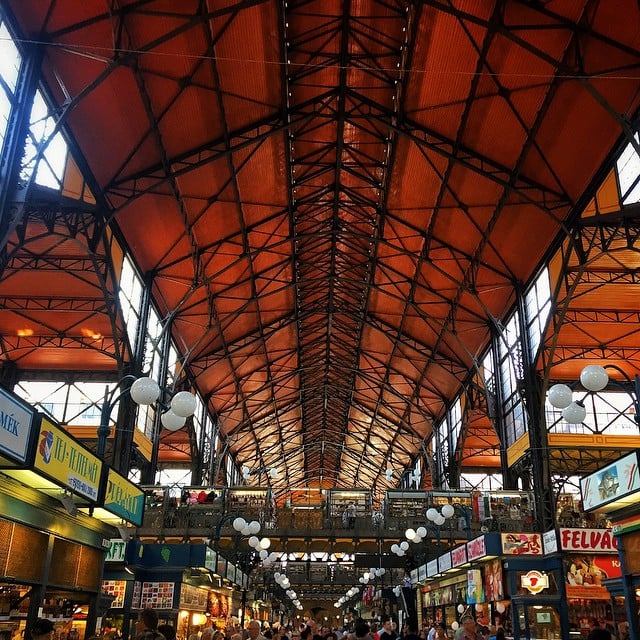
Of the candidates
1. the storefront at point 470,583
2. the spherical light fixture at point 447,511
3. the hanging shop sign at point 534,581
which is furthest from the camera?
the spherical light fixture at point 447,511

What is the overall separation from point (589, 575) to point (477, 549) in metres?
3.47

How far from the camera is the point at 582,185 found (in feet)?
61.1

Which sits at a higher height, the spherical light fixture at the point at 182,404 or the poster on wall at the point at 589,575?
the spherical light fixture at the point at 182,404

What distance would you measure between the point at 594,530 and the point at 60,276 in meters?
17.2

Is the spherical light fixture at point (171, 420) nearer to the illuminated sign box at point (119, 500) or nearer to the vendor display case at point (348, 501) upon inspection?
the illuminated sign box at point (119, 500)

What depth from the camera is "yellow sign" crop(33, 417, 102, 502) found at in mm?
8023

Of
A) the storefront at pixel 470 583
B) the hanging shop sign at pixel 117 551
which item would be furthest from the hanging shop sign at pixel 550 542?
the hanging shop sign at pixel 117 551

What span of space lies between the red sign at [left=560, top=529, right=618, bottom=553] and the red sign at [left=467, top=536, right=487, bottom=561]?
8.46ft

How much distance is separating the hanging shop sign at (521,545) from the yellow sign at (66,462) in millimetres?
13685

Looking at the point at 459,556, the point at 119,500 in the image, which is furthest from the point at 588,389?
the point at 459,556

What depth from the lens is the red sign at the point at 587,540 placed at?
59.2 ft

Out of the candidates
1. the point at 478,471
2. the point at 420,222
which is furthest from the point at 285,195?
the point at 478,471

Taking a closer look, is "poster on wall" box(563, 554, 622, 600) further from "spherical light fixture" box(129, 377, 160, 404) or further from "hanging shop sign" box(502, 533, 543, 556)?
"spherical light fixture" box(129, 377, 160, 404)

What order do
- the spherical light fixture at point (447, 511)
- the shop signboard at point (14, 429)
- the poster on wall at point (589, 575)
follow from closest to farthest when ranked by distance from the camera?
the shop signboard at point (14, 429) < the poster on wall at point (589, 575) < the spherical light fixture at point (447, 511)
